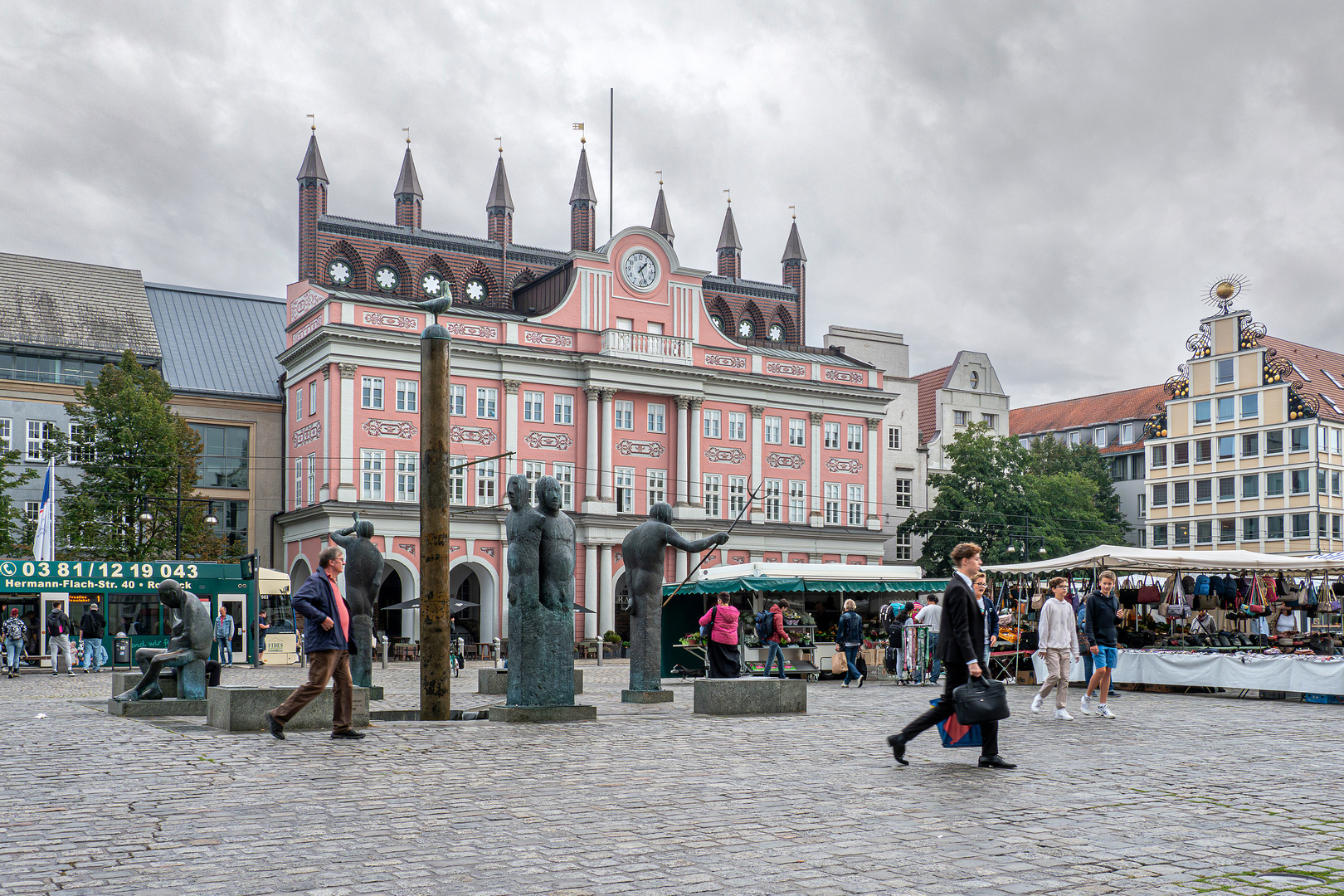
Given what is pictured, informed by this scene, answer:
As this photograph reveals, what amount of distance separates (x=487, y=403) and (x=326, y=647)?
143 ft

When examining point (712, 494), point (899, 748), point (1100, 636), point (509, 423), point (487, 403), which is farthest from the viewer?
point (712, 494)

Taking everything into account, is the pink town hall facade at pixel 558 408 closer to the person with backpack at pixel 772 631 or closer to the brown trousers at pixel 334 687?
the person with backpack at pixel 772 631

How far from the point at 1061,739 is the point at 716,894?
8376 mm

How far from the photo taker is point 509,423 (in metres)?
55.4

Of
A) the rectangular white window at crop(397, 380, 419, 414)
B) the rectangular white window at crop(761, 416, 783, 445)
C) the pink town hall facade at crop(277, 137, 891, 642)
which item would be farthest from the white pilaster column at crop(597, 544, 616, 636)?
the rectangular white window at crop(761, 416, 783, 445)

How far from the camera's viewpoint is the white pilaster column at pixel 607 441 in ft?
186

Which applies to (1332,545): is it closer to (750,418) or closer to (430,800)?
(750,418)

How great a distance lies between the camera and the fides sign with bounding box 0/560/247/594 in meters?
35.2

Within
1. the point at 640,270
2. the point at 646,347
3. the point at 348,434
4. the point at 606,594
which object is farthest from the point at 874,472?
the point at 348,434

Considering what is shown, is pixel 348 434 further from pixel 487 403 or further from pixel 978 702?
pixel 978 702

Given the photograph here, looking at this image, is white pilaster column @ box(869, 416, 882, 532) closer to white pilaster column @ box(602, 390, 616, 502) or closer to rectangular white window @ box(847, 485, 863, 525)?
rectangular white window @ box(847, 485, 863, 525)

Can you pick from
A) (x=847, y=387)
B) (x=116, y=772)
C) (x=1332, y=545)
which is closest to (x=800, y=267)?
(x=847, y=387)

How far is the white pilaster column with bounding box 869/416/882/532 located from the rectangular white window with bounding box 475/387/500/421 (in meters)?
19.6

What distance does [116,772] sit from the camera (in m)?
9.91
